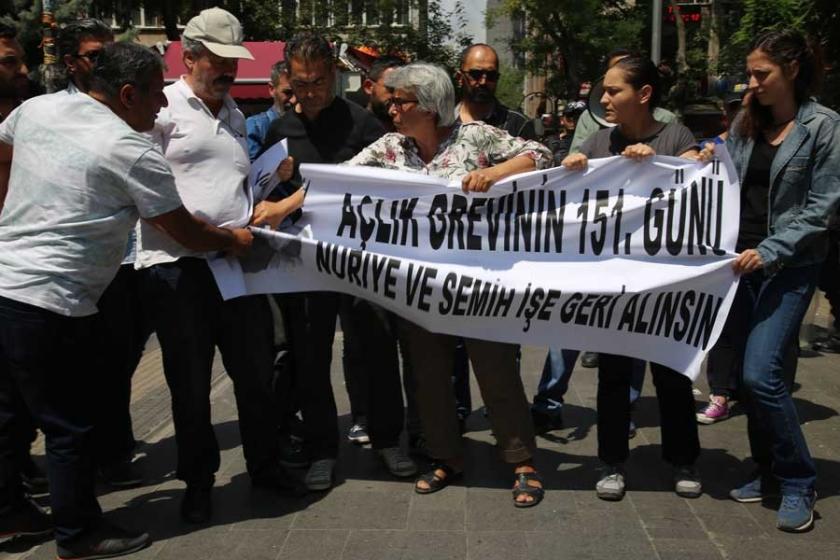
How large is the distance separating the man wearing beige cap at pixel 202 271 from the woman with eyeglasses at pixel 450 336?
24.6 inches

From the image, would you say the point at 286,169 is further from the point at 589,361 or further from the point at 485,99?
the point at 589,361

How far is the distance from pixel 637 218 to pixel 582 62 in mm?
23837

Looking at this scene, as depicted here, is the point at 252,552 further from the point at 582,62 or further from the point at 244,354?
the point at 582,62

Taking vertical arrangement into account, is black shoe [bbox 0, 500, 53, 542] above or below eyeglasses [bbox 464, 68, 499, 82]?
below

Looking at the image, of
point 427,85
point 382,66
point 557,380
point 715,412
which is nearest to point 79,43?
point 427,85

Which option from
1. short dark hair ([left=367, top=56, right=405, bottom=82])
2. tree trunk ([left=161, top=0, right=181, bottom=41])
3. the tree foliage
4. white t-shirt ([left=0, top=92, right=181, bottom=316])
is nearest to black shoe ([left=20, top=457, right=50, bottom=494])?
white t-shirt ([left=0, top=92, right=181, bottom=316])

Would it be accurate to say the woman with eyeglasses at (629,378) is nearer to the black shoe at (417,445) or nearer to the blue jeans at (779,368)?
the blue jeans at (779,368)

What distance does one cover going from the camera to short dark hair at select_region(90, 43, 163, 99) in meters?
3.52

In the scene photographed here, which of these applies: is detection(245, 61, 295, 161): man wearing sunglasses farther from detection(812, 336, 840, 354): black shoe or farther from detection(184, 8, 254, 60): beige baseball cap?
detection(812, 336, 840, 354): black shoe

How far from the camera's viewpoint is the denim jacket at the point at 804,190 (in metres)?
3.76

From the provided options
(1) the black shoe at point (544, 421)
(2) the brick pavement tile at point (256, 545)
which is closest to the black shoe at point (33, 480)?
(2) the brick pavement tile at point (256, 545)

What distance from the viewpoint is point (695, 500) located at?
13.8 ft

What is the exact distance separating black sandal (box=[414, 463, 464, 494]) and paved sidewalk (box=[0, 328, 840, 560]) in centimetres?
4

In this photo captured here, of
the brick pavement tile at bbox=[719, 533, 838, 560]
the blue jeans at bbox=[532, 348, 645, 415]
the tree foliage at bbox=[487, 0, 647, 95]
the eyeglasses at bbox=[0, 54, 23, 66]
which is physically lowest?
the brick pavement tile at bbox=[719, 533, 838, 560]
